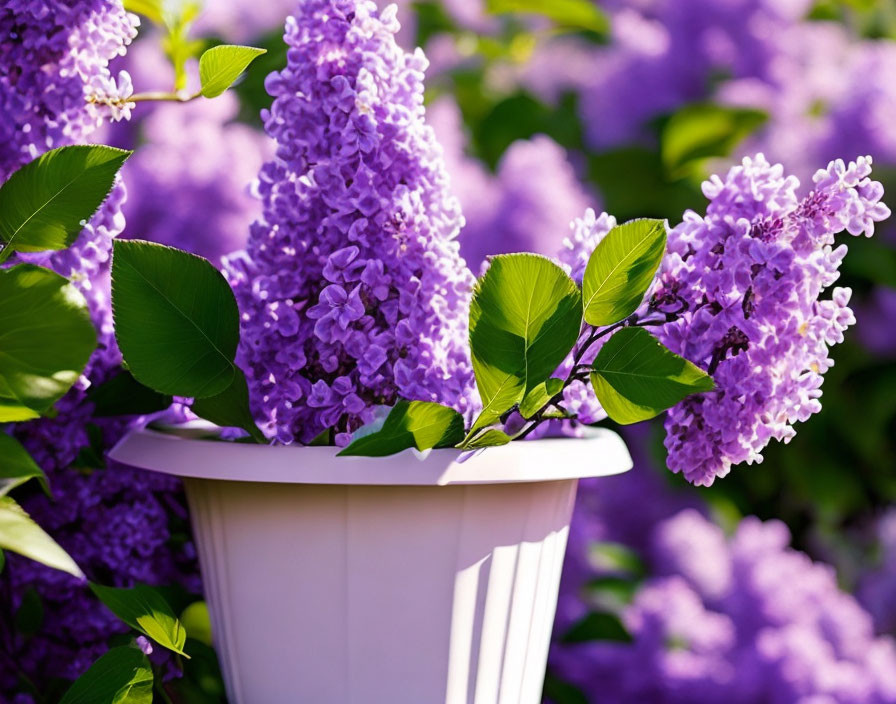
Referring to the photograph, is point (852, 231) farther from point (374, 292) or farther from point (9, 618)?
point (9, 618)

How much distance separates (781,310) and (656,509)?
985 mm

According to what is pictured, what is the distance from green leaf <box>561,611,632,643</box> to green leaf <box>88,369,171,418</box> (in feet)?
1.41

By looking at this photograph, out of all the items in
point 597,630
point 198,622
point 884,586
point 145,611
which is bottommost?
point 884,586

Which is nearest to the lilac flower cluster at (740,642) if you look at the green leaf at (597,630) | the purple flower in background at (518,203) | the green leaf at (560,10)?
the green leaf at (597,630)

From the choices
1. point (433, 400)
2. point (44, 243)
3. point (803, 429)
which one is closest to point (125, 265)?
point (44, 243)

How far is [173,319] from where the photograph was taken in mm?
464

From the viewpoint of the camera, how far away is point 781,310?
459mm

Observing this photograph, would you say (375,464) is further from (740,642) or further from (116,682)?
(740,642)

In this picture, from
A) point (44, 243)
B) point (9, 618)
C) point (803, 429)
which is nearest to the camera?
point (44, 243)

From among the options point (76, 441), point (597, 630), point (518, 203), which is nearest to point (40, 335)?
point (76, 441)

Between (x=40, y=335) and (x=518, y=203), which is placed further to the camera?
(x=518, y=203)

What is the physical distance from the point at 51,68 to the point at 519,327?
0.84ft

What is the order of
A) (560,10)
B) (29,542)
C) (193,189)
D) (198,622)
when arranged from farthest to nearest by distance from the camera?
(560,10) < (193,189) < (198,622) < (29,542)

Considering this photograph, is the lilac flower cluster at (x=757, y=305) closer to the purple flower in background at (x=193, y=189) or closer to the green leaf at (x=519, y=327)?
the green leaf at (x=519, y=327)
